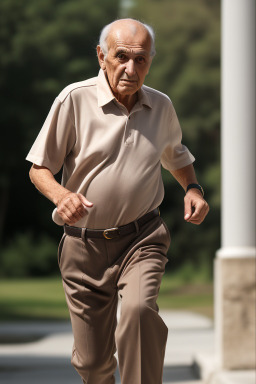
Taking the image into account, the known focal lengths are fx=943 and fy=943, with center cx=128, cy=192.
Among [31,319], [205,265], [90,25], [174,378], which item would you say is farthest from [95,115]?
[90,25]

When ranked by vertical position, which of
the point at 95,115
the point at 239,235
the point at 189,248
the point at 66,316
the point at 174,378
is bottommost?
the point at 189,248

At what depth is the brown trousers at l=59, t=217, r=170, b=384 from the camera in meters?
3.96

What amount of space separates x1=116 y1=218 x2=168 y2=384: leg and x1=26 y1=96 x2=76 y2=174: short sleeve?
22.3 inches

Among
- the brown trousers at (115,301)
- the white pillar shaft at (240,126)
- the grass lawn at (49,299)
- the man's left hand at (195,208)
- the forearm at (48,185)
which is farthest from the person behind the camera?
the grass lawn at (49,299)

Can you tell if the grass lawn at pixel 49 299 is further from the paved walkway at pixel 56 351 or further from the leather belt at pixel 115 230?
the leather belt at pixel 115 230

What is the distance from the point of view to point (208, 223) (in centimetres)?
3688

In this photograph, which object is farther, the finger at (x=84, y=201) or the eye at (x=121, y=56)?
the eye at (x=121, y=56)

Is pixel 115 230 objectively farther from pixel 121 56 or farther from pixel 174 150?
pixel 121 56

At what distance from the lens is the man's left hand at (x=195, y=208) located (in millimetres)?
4062

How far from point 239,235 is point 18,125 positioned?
3050 cm

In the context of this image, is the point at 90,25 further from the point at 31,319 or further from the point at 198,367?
the point at 198,367

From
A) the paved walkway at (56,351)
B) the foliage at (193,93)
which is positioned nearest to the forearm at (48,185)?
the paved walkway at (56,351)

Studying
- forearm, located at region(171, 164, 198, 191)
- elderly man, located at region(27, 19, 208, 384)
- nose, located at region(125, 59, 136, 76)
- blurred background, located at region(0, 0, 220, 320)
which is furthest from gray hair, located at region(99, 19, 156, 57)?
blurred background, located at region(0, 0, 220, 320)

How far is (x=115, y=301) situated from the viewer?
4254 mm
